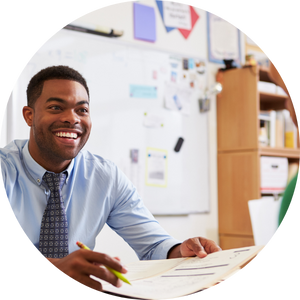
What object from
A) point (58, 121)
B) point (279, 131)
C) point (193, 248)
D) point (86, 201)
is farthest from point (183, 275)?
point (279, 131)

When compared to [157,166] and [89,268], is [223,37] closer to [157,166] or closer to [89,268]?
[157,166]

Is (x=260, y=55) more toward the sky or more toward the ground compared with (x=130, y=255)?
more toward the sky

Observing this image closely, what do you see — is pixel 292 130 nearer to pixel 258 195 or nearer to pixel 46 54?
pixel 258 195

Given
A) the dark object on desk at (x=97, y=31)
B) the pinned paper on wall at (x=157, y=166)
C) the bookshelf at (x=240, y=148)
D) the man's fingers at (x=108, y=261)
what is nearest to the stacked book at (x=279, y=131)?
the bookshelf at (x=240, y=148)

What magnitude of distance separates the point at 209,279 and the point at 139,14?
53 centimetres

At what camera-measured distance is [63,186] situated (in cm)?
49

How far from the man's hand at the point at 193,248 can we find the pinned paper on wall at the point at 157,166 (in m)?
0.14

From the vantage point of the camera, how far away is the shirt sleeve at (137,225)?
21.1 inches

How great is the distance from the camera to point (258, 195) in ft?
2.31

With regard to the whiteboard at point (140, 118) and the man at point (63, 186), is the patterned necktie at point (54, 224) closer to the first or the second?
the man at point (63, 186)

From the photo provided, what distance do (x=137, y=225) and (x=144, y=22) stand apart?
428mm

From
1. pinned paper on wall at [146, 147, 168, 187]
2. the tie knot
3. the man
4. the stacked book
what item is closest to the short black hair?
the man

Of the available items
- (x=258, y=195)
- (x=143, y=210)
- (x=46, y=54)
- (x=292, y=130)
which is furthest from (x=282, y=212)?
(x=46, y=54)

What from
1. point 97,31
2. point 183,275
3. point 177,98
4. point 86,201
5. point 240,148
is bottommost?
point 183,275
